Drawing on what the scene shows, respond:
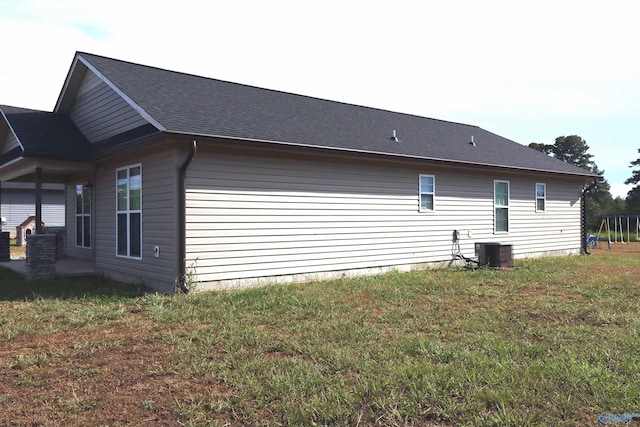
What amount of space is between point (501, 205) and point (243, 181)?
342 inches

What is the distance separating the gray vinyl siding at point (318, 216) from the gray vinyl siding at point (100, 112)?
7.44ft

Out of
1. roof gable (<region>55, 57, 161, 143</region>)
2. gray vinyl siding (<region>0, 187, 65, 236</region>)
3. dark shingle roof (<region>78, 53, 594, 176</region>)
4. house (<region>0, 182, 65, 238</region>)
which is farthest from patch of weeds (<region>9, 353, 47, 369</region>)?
gray vinyl siding (<region>0, 187, 65, 236</region>)

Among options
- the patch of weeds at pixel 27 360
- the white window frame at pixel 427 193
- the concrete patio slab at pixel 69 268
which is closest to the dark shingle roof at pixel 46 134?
the concrete patio slab at pixel 69 268

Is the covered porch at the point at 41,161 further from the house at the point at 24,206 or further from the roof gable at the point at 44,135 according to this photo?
the house at the point at 24,206

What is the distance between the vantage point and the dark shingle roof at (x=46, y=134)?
10297 millimetres

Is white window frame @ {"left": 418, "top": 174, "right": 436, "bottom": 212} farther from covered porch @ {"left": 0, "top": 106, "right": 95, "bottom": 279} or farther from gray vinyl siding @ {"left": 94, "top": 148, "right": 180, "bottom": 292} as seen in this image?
covered porch @ {"left": 0, "top": 106, "right": 95, "bottom": 279}

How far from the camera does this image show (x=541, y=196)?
15922 millimetres

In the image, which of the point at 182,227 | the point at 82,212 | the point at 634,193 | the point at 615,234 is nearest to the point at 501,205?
the point at 182,227

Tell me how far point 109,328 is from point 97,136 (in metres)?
6.44

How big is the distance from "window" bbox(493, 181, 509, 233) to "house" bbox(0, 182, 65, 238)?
80.0 feet

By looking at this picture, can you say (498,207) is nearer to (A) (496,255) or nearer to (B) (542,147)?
(A) (496,255)

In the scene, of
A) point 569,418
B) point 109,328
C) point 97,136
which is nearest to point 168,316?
point 109,328

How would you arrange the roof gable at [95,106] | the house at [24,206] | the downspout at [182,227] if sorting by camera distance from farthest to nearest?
the house at [24,206], the roof gable at [95,106], the downspout at [182,227]

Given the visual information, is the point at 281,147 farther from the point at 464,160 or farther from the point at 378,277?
the point at 464,160
